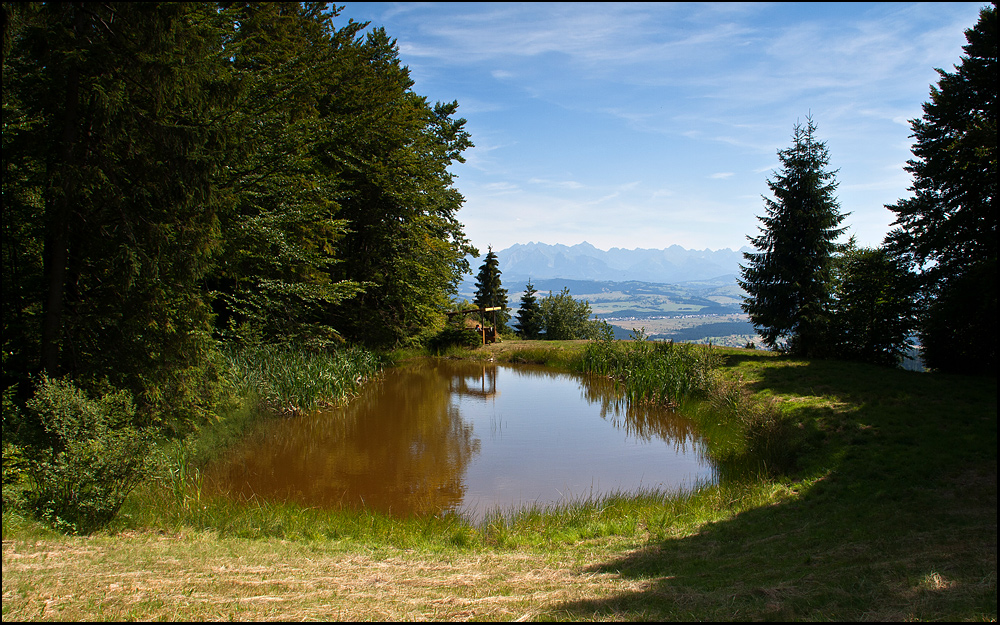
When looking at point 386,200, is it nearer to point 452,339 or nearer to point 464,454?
point 452,339

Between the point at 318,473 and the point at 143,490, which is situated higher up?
the point at 143,490

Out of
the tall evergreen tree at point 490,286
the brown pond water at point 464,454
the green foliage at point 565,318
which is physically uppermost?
the tall evergreen tree at point 490,286

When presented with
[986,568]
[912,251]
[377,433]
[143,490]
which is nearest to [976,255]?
[912,251]

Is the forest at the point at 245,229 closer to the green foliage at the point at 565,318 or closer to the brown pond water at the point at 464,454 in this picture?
the brown pond water at the point at 464,454

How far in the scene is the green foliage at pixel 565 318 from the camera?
115 ft

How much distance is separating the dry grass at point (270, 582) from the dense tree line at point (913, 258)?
332 inches

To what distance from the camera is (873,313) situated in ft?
48.2

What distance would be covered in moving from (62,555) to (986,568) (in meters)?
7.21

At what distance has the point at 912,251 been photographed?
13023mm

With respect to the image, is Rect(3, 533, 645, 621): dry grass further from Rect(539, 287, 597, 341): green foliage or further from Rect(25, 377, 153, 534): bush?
Rect(539, 287, 597, 341): green foliage

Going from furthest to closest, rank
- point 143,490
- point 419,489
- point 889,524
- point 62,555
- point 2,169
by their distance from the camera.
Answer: point 419,489
point 2,169
point 143,490
point 889,524
point 62,555

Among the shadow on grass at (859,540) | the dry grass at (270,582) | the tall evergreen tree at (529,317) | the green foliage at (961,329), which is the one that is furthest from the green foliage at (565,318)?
the dry grass at (270,582)

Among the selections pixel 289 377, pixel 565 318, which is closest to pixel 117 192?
pixel 289 377

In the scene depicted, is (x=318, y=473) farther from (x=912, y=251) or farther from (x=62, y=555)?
(x=912, y=251)
